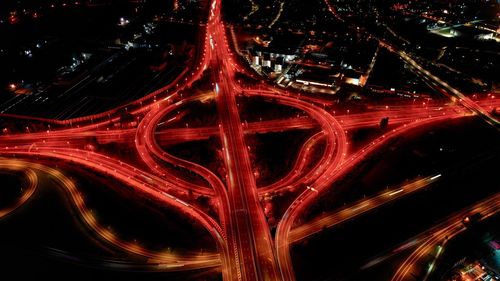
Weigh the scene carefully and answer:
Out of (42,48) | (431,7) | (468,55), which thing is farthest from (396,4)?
(42,48)

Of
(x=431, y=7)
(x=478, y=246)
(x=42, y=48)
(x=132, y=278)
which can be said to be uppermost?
(x=431, y=7)

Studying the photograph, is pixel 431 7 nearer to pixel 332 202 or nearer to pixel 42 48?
pixel 332 202

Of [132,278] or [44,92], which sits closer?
[132,278]

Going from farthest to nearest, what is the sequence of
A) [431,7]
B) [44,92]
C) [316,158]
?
[431,7], [44,92], [316,158]

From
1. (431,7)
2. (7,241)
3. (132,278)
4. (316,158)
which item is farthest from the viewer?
(431,7)

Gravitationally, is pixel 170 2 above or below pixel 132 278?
above

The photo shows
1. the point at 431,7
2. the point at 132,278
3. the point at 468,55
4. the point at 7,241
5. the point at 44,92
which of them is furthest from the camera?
the point at 431,7

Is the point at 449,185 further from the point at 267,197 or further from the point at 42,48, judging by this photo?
the point at 42,48

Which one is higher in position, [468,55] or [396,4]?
[396,4]

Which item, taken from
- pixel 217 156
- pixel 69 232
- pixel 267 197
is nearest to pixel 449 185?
pixel 267 197
